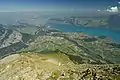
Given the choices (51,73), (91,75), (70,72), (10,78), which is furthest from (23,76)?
(91,75)

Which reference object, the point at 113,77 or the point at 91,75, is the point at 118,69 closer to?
the point at 113,77

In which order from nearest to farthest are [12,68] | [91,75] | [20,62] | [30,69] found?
[91,75], [30,69], [12,68], [20,62]

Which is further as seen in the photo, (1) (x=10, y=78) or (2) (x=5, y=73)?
(2) (x=5, y=73)

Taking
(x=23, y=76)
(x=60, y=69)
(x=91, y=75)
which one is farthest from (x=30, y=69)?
(x=91, y=75)

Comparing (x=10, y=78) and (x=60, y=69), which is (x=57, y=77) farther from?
(x=10, y=78)

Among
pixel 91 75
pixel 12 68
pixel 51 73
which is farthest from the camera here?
pixel 12 68

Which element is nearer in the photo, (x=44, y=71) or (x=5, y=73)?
(x=44, y=71)

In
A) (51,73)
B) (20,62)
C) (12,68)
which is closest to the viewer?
(51,73)

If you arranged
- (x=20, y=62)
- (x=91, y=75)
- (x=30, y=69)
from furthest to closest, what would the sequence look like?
(x=20, y=62)
(x=30, y=69)
(x=91, y=75)

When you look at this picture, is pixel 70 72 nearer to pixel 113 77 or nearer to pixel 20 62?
pixel 113 77
